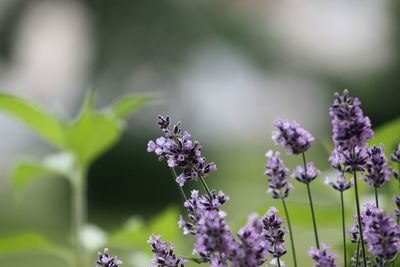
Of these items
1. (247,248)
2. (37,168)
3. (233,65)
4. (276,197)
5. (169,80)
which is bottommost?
(247,248)

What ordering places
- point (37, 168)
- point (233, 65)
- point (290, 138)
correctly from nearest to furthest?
point (290, 138), point (37, 168), point (233, 65)

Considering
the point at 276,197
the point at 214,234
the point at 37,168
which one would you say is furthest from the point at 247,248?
the point at 37,168

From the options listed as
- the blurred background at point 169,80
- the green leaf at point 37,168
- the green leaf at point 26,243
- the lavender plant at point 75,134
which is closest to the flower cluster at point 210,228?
the lavender plant at point 75,134

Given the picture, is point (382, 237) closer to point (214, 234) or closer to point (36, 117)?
point (214, 234)

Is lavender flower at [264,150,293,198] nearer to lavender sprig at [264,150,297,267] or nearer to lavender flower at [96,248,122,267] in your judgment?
lavender sprig at [264,150,297,267]

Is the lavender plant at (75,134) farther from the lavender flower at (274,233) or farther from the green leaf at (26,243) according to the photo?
the lavender flower at (274,233)

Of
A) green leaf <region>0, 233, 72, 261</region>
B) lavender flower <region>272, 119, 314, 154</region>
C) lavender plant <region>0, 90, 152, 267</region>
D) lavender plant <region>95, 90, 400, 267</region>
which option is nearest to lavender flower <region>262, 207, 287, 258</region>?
lavender plant <region>95, 90, 400, 267</region>
